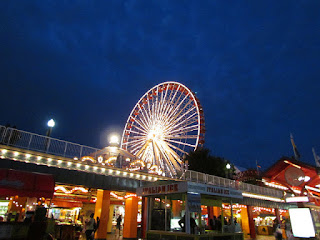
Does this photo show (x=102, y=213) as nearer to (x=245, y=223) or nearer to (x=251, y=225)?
(x=251, y=225)

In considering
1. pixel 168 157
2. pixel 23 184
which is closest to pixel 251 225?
pixel 168 157

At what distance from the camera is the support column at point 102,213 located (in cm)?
1551

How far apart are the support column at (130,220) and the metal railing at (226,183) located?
192 inches

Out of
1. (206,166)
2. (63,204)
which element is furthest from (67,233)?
(206,166)

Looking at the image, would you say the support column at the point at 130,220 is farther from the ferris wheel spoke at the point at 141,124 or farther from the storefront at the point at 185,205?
the ferris wheel spoke at the point at 141,124

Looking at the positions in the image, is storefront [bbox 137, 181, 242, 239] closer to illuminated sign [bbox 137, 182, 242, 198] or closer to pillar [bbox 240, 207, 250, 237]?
illuminated sign [bbox 137, 182, 242, 198]

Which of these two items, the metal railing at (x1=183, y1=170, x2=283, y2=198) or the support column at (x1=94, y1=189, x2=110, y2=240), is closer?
the support column at (x1=94, y1=189, x2=110, y2=240)

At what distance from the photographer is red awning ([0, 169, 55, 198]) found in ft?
34.0

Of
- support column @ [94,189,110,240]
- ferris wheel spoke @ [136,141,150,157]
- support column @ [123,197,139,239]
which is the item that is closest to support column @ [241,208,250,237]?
ferris wheel spoke @ [136,141,150,157]

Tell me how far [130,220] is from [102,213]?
113 inches

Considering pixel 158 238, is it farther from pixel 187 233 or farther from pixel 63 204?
pixel 63 204

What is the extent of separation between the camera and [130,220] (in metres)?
17.8

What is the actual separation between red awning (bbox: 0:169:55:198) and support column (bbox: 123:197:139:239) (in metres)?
7.95

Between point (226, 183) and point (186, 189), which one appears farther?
point (226, 183)
